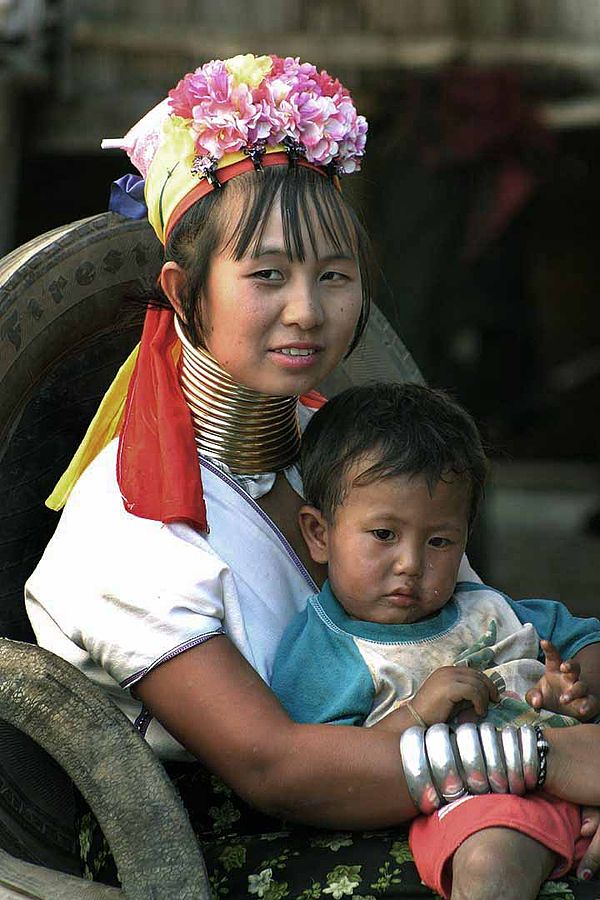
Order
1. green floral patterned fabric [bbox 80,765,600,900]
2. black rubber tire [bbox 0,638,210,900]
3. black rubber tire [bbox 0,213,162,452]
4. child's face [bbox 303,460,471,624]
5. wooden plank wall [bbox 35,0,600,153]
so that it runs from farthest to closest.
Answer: wooden plank wall [bbox 35,0,600,153] < black rubber tire [bbox 0,213,162,452] < child's face [bbox 303,460,471,624] < green floral patterned fabric [bbox 80,765,600,900] < black rubber tire [bbox 0,638,210,900]

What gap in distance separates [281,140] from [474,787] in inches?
39.5

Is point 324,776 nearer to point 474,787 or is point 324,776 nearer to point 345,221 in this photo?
point 474,787

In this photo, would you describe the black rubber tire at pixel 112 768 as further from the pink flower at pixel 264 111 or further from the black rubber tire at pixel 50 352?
the pink flower at pixel 264 111

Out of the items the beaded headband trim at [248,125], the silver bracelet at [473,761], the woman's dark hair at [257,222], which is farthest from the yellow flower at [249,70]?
the silver bracelet at [473,761]

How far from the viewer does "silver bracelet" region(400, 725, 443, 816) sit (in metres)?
1.98

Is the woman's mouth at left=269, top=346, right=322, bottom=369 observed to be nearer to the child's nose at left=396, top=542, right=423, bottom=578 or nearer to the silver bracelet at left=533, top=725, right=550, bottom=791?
the child's nose at left=396, top=542, right=423, bottom=578

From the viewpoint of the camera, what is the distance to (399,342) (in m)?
3.06

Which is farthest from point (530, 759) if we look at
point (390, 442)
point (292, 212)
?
point (292, 212)

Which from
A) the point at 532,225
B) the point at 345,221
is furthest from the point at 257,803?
the point at 532,225

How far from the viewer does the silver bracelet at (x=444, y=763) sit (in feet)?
6.43

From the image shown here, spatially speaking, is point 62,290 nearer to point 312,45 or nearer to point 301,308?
point 301,308

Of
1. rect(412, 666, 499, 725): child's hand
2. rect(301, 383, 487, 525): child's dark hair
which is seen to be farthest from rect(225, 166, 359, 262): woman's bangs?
rect(412, 666, 499, 725): child's hand

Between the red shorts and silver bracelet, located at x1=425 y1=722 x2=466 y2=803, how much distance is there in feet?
0.06

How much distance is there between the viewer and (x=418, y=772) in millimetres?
1977
